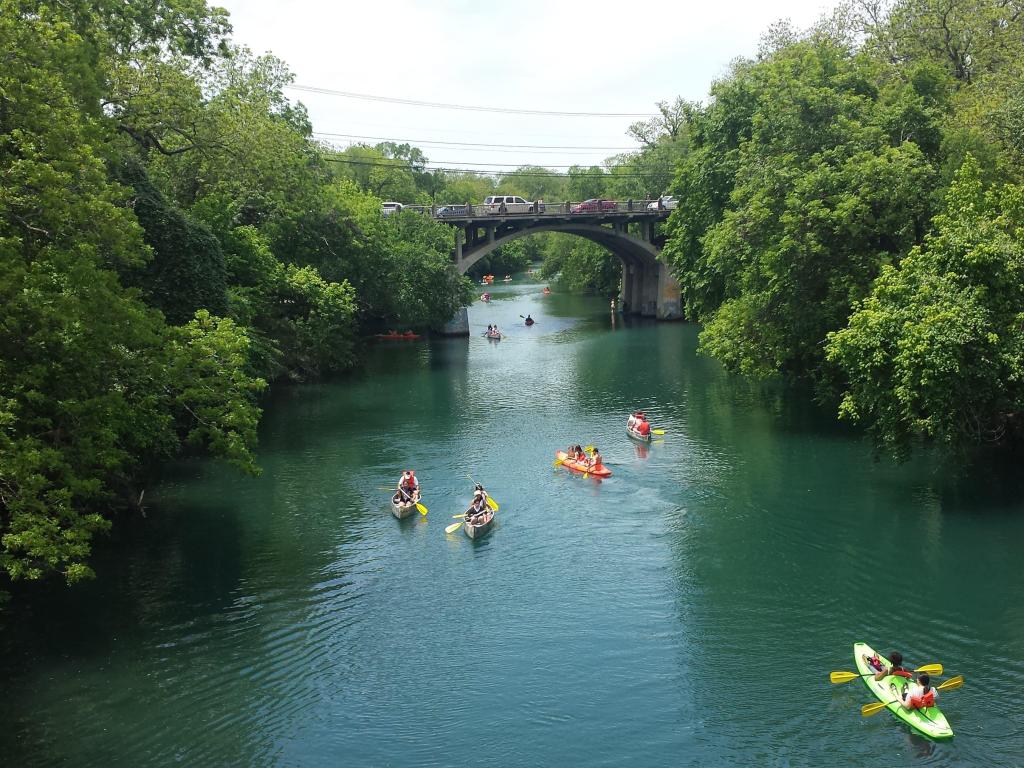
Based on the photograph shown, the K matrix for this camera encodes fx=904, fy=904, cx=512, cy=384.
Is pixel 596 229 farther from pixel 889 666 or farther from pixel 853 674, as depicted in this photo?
pixel 889 666

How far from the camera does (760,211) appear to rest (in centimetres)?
3484

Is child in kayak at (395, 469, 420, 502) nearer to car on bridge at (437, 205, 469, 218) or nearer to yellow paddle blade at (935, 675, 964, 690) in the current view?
yellow paddle blade at (935, 675, 964, 690)

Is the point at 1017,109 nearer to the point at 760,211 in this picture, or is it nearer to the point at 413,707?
the point at 760,211

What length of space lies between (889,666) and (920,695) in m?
1.21

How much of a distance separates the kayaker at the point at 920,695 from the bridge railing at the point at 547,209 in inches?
2261

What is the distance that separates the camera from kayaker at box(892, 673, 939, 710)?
53.2 feet

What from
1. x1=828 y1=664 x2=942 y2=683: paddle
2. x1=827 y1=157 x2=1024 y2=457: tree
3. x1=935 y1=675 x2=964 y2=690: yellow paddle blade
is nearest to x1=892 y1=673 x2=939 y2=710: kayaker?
x1=935 y1=675 x2=964 y2=690: yellow paddle blade

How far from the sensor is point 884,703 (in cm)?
1683

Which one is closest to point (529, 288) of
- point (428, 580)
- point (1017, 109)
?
point (1017, 109)

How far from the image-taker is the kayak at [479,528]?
26.1 meters

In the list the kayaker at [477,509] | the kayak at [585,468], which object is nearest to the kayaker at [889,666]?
the kayaker at [477,509]

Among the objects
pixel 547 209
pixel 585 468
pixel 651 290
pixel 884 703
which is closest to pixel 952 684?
pixel 884 703

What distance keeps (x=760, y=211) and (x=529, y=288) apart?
8455cm

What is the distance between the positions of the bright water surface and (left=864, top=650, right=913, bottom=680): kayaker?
0.56 meters
